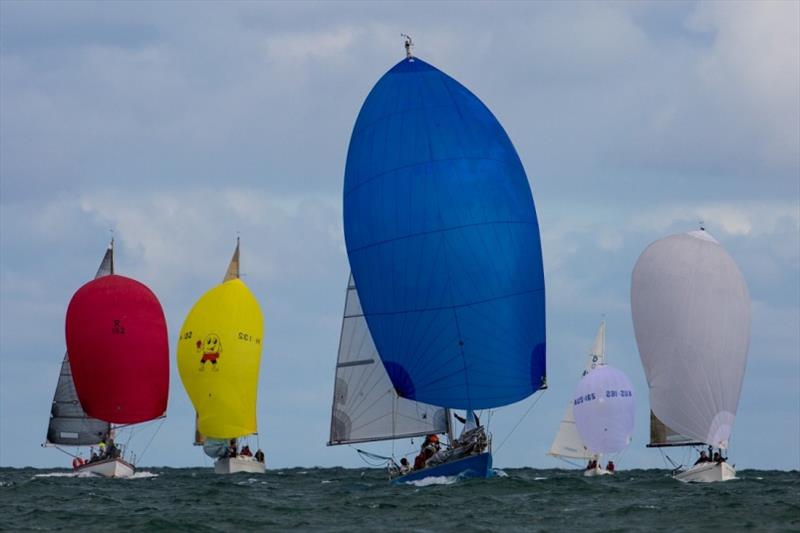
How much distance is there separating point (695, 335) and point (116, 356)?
24800mm

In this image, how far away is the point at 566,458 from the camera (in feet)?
252

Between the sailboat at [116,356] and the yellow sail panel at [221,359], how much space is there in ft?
11.2

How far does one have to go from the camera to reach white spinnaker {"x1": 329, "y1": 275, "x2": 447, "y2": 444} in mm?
52906

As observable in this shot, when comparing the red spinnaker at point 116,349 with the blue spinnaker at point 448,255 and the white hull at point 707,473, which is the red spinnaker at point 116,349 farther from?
the white hull at point 707,473

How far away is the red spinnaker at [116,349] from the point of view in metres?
65.8

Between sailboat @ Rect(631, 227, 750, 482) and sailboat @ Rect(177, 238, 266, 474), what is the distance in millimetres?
16418

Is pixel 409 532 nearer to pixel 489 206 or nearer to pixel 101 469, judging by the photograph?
pixel 489 206

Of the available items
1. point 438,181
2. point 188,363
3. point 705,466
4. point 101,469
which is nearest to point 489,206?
point 438,181

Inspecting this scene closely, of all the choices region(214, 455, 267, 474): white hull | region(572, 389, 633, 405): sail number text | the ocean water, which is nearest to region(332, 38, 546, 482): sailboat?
the ocean water

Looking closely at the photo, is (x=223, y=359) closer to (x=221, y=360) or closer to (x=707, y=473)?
(x=221, y=360)

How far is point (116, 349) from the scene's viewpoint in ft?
215

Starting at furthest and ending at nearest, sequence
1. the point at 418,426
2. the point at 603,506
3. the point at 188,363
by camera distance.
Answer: the point at 188,363, the point at 418,426, the point at 603,506

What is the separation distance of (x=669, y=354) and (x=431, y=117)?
12016mm

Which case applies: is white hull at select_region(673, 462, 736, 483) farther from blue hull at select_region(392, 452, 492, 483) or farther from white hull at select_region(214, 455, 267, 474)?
white hull at select_region(214, 455, 267, 474)
